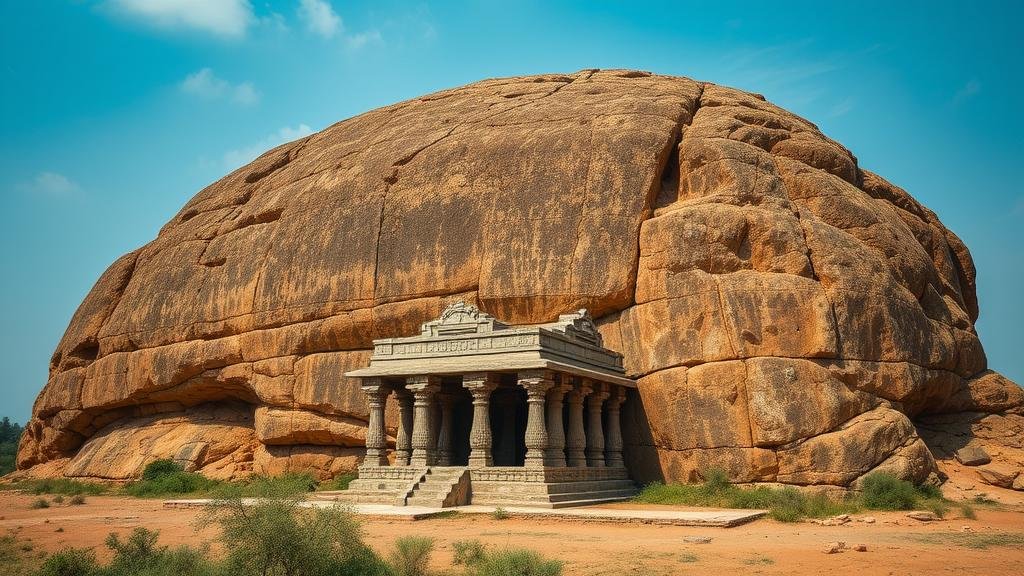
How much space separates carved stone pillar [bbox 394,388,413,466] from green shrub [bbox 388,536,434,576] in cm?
1321

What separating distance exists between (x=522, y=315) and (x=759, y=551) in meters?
15.1

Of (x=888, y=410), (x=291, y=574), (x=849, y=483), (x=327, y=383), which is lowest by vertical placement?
(x=291, y=574)

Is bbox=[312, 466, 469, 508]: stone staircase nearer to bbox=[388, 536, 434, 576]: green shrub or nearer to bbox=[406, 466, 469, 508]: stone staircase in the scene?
bbox=[406, 466, 469, 508]: stone staircase

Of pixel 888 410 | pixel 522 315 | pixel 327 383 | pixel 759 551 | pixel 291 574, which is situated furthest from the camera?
pixel 327 383

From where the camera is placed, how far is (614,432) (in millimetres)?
26203

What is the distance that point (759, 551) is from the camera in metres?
14.4

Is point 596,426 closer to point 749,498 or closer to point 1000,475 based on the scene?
point 749,498

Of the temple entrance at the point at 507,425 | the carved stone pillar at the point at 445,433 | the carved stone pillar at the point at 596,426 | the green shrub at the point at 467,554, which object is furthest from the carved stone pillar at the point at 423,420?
the green shrub at the point at 467,554

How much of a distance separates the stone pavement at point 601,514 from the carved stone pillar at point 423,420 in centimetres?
232

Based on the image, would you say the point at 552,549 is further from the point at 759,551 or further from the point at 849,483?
the point at 849,483

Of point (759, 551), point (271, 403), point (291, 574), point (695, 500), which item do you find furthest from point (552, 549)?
point (271, 403)

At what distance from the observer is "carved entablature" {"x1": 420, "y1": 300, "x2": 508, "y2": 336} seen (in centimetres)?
2486

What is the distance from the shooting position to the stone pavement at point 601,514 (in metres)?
18.5

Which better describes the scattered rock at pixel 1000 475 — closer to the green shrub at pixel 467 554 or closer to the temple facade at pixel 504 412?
the temple facade at pixel 504 412
